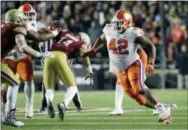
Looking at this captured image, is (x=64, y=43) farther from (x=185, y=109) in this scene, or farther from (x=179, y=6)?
(x=179, y=6)

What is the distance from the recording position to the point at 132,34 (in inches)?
383

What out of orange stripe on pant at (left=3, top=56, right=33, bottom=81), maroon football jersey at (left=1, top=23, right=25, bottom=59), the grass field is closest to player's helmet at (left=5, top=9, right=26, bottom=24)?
maroon football jersey at (left=1, top=23, right=25, bottom=59)

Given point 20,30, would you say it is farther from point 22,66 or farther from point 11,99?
point 22,66

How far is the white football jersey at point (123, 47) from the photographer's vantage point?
32.1 ft

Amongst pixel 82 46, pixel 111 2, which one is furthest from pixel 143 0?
pixel 82 46

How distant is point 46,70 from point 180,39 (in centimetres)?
972

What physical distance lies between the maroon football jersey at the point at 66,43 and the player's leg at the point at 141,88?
106 centimetres

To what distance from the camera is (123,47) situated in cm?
985

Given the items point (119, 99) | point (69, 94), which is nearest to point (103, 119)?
point (69, 94)

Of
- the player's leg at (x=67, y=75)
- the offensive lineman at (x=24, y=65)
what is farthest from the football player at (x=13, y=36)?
the offensive lineman at (x=24, y=65)

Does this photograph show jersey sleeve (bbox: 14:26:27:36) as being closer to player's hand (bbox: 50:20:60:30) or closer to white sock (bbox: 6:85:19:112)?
white sock (bbox: 6:85:19:112)

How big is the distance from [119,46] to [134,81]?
598 mm

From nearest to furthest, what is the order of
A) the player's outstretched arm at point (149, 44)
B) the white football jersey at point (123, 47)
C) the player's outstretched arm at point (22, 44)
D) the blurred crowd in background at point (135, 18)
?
1. the player's outstretched arm at point (22, 44)
2. the player's outstretched arm at point (149, 44)
3. the white football jersey at point (123, 47)
4. the blurred crowd in background at point (135, 18)

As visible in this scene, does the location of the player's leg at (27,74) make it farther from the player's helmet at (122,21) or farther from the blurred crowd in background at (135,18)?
the blurred crowd in background at (135,18)
